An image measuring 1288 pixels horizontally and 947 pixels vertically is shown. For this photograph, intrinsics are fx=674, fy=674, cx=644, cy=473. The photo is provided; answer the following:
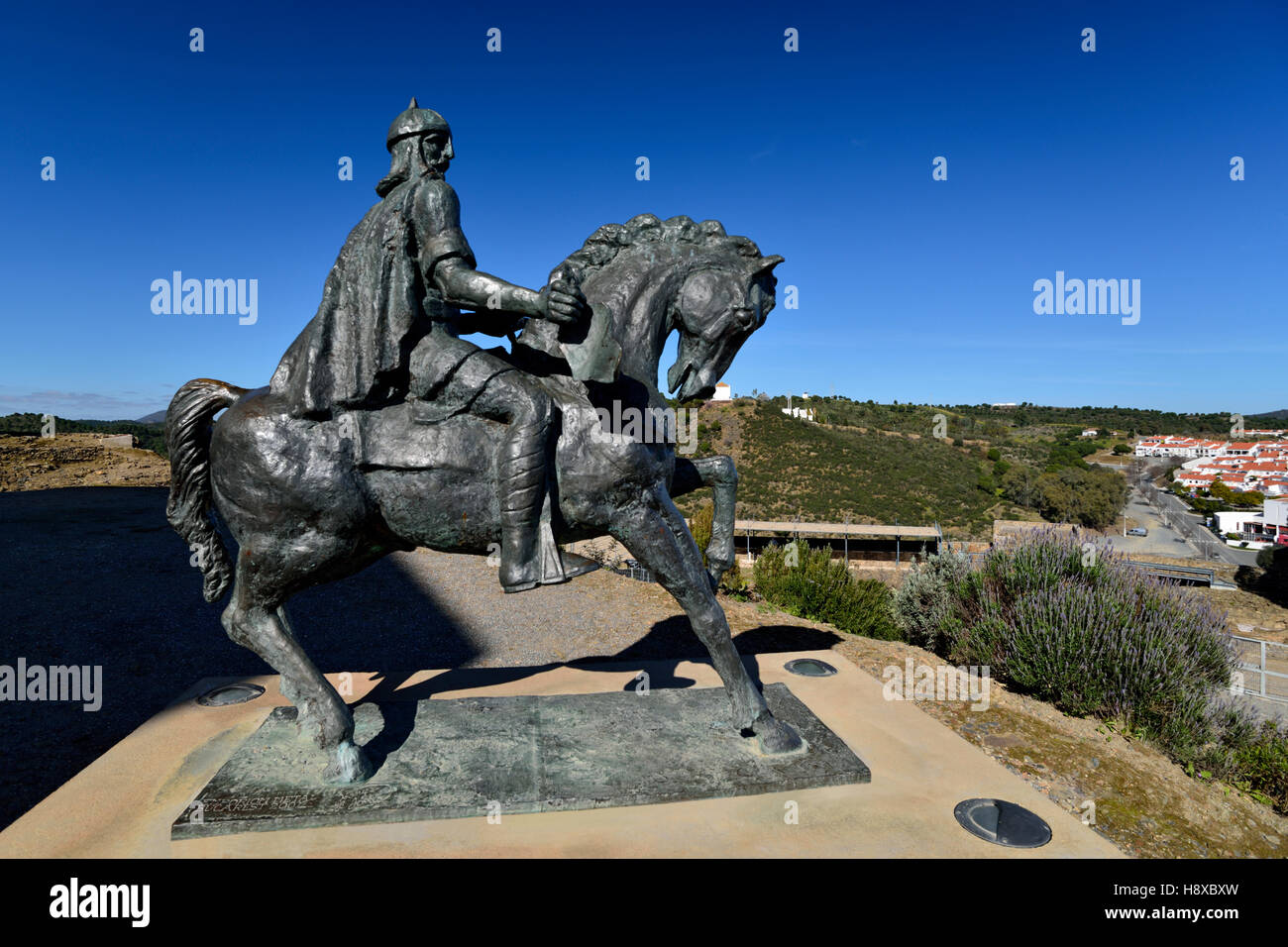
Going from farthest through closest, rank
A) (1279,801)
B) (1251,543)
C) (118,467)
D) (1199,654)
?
(1251,543)
(118,467)
(1199,654)
(1279,801)

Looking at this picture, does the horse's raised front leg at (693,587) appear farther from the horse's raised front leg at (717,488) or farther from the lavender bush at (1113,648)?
the lavender bush at (1113,648)

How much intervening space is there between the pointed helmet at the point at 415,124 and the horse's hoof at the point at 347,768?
329 centimetres

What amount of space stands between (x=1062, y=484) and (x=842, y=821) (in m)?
57.3

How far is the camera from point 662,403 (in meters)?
4.03

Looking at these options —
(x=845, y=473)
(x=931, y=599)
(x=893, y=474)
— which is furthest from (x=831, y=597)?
(x=893, y=474)

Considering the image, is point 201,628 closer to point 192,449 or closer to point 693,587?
point 192,449

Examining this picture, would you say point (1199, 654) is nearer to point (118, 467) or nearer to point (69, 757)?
point (69, 757)

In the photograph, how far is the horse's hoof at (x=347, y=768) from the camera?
365 cm

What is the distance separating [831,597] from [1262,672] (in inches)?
212

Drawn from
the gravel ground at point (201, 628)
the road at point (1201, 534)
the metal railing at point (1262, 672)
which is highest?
the gravel ground at point (201, 628)

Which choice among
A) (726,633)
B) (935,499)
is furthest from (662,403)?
(935,499)

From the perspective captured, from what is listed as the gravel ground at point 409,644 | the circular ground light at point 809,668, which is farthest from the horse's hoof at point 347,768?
the circular ground light at point 809,668

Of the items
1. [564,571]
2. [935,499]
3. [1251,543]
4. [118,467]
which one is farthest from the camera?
[935,499]

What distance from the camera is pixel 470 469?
3629 mm
